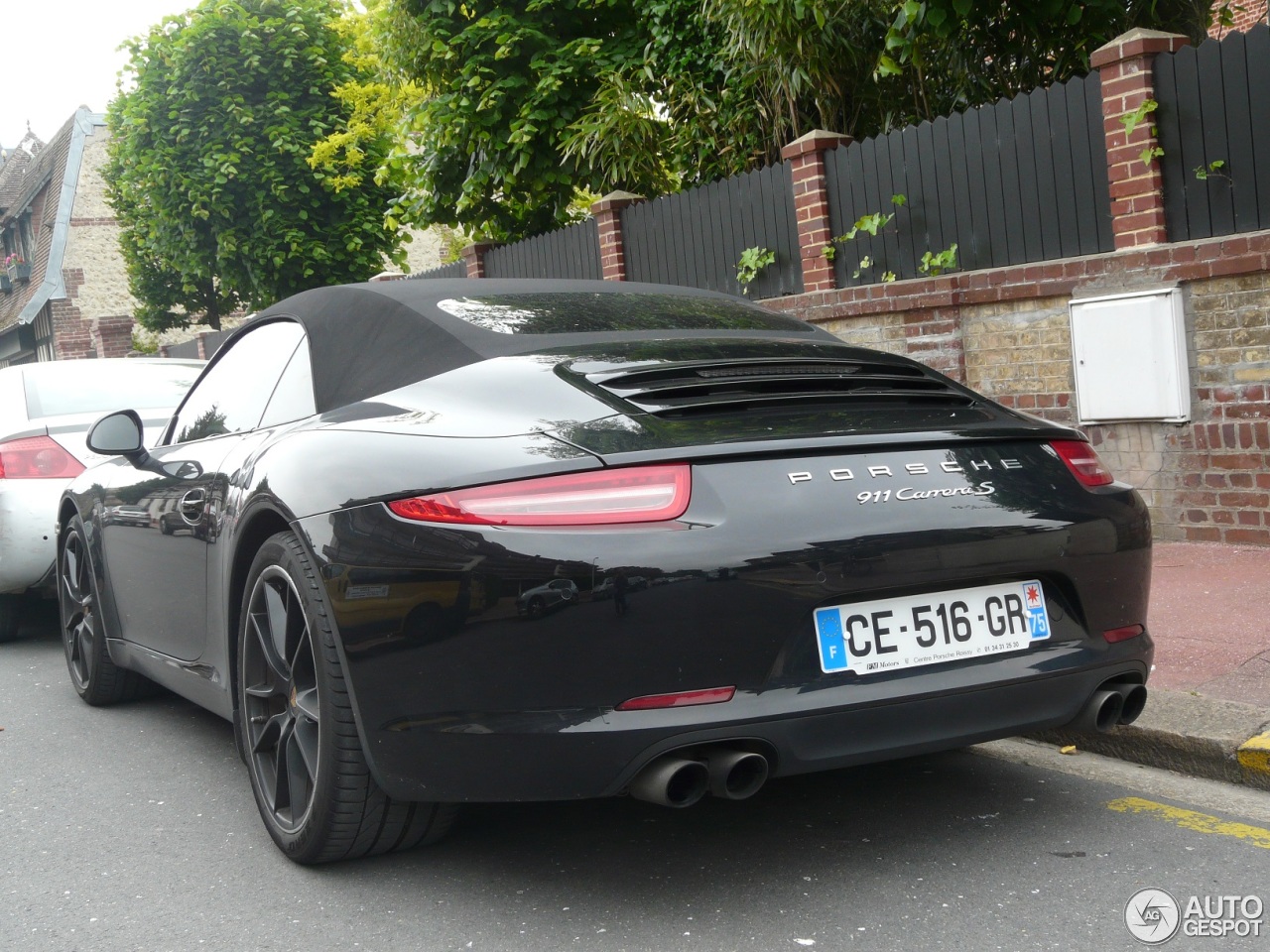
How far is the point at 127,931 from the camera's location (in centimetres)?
305

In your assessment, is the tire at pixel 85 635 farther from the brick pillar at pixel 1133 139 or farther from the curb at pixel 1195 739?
the brick pillar at pixel 1133 139

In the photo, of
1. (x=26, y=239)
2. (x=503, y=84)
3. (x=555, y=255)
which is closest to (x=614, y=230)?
(x=555, y=255)

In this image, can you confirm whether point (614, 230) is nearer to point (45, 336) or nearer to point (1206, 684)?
point (1206, 684)

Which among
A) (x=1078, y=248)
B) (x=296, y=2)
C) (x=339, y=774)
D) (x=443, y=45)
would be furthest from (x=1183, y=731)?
(x=296, y=2)

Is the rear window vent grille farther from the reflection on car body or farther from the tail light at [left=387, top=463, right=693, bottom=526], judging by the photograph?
the reflection on car body

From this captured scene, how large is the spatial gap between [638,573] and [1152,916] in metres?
1.26

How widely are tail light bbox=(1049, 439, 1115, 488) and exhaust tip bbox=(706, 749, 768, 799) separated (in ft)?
3.60

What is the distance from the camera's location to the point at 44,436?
7.03 m

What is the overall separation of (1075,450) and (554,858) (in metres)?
1.60

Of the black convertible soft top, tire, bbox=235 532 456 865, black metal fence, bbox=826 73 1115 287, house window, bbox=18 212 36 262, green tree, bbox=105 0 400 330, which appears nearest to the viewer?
tire, bbox=235 532 456 865

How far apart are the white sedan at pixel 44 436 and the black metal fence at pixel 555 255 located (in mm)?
5363

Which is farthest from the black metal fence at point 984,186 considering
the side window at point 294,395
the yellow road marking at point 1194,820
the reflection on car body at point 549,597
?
the reflection on car body at point 549,597

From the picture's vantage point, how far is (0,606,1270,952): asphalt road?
2.83 metres

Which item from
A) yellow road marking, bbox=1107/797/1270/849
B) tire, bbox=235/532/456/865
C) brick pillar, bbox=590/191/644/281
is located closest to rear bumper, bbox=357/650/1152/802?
tire, bbox=235/532/456/865
